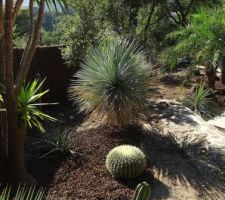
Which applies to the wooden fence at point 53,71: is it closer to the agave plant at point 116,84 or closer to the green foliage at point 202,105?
the agave plant at point 116,84

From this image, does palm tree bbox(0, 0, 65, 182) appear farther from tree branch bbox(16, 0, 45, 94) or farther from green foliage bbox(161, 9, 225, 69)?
green foliage bbox(161, 9, 225, 69)

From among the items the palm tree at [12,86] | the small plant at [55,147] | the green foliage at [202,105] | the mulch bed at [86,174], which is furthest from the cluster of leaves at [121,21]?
the palm tree at [12,86]

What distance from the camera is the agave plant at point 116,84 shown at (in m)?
7.27

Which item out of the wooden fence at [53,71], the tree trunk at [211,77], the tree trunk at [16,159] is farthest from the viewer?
the tree trunk at [211,77]

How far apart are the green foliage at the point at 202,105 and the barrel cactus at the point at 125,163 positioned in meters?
4.00

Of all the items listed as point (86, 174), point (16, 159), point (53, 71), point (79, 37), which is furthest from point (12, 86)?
point (79, 37)

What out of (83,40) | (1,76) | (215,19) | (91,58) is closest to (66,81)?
(83,40)

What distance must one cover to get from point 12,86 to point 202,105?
5665mm

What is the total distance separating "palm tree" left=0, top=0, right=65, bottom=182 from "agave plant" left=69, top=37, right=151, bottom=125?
206cm

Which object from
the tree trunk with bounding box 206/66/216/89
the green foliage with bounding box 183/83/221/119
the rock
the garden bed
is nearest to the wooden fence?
the rock

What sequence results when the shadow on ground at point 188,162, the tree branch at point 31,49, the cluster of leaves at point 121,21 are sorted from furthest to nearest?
the cluster of leaves at point 121,21 → the shadow on ground at point 188,162 → the tree branch at point 31,49

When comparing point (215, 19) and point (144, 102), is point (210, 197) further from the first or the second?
point (215, 19)

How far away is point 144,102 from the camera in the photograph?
761cm

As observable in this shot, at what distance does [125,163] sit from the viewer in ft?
18.9
